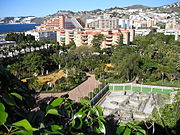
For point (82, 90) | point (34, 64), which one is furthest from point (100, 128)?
point (34, 64)

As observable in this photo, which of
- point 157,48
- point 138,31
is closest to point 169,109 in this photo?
point 157,48

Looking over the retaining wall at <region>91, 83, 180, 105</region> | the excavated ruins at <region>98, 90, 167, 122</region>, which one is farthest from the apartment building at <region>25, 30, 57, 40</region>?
the excavated ruins at <region>98, 90, 167, 122</region>

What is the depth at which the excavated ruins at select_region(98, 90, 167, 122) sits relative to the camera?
41.9 ft

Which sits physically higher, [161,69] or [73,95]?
[161,69]

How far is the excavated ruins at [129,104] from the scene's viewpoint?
1276cm

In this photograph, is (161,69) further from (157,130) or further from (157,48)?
(157,130)

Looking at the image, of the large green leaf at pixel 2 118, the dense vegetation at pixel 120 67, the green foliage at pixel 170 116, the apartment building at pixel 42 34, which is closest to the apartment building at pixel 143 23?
the apartment building at pixel 42 34

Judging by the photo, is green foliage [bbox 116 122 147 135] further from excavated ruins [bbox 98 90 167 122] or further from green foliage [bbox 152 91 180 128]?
excavated ruins [bbox 98 90 167 122]

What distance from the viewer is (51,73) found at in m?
25.5

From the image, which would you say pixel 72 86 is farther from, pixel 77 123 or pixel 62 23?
pixel 62 23

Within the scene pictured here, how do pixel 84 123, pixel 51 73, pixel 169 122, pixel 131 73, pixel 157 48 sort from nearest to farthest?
pixel 84 123, pixel 169 122, pixel 131 73, pixel 51 73, pixel 157 48

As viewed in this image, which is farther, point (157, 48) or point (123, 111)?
point (157, 48)

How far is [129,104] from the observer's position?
606 inches

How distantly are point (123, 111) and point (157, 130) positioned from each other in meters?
4.83
